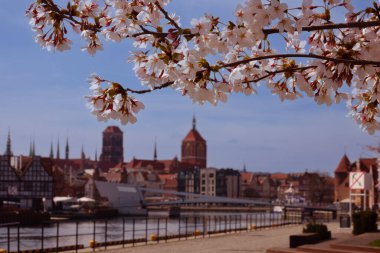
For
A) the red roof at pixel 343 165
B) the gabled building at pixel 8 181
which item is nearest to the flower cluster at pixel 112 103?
the gabled building at pixel 8 181

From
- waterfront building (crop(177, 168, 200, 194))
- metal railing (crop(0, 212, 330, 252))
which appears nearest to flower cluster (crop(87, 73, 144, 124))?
metal railing (crop(0, 212, 330, 252))

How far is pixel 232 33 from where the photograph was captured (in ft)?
14.5

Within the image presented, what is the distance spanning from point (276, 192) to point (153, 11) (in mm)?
193916

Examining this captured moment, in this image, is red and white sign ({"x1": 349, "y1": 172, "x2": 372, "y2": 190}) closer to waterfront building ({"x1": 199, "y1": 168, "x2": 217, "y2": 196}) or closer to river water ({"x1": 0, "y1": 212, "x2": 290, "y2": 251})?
river water ({"x1": 0, "y1": 212, "x2": 290, "y2": 251})

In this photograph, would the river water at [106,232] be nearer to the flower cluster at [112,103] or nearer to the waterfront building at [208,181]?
the flower cluster at [112,103]

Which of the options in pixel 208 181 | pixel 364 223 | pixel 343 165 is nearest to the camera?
pixel 364 223

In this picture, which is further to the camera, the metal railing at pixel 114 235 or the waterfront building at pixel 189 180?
the waterfront building at pixel 189 180

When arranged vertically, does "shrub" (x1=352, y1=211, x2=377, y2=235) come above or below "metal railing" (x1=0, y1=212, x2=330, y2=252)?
above

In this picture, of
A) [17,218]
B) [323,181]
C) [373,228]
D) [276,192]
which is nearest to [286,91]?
[373,228]

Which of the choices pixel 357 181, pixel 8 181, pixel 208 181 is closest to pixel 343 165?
pixel 208 181

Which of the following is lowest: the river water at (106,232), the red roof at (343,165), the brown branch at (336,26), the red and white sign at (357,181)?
the river water at (106,232)

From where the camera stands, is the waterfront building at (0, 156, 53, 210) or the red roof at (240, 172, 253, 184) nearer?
the waterfront building at (0, 156, 53, 210)

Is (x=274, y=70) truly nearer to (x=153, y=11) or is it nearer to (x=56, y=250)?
(x=153, y=11)

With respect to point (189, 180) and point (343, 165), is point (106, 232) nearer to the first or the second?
point (343, 165)
